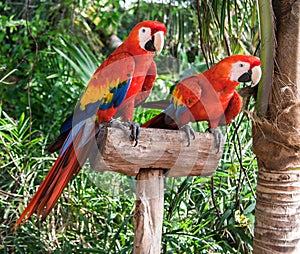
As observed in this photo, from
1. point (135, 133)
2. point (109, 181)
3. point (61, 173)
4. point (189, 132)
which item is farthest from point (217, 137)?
point (109, 181)

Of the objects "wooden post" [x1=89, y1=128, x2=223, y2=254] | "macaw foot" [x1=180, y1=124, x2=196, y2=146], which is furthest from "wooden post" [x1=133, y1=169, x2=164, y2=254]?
"macaw foot" [x1=180, y1=124, x2=196, y2=146]

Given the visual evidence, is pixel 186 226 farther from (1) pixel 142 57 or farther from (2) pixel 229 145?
(1) pixel 142 57

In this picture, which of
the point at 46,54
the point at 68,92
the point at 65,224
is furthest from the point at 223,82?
the point at 46,54

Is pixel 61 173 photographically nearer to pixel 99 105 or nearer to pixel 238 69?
pixel 99 105

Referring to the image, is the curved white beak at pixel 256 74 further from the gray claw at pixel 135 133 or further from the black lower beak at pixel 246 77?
the gray claw at pixel 135 133

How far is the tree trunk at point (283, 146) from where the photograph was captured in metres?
1.06

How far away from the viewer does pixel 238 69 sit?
1026 mm

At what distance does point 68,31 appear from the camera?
8.10ft

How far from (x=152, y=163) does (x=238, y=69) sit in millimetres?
290

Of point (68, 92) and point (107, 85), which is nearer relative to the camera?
point (107, 85)

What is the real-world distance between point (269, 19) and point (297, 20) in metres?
0.07

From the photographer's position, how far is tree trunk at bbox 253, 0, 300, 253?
1.06 meters

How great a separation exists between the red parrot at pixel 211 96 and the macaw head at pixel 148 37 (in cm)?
13

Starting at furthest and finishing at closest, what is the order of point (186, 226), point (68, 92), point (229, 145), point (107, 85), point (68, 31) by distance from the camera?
point (68, 31) < point (68, 92) < point (229, 145) < point (186, 226) < point (107, 85)
